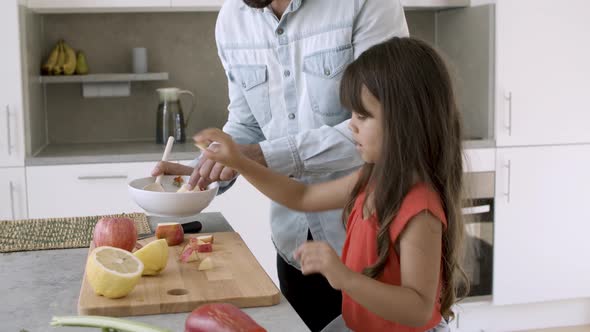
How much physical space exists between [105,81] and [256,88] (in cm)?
166

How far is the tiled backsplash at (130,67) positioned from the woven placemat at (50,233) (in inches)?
69.7

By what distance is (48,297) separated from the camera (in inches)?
54.1

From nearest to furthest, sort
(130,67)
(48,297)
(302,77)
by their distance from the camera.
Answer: (48,297), (302,77), (130,67)

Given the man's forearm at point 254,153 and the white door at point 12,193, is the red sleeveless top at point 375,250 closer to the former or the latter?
the man's forearm at point 254,153

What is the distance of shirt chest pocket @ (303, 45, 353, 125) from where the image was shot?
6.01ft

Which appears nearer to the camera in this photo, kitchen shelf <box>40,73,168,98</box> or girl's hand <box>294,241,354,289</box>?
girl's hand <box>294,241,354,289</box>

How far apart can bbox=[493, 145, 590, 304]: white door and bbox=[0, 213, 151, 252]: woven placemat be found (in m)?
1.89

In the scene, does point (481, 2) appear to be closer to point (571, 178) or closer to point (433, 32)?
point (433, 32)

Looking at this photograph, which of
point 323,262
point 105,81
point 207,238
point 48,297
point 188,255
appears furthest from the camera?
point 105,81

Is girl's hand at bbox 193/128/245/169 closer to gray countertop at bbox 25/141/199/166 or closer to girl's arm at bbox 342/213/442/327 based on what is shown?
girl's arm at bbox 342/213/442/327

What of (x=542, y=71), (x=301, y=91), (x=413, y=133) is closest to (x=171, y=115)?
(x=542, y=71)

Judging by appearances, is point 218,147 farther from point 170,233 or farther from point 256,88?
point 256,88

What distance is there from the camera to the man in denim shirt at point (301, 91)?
177 centimetres

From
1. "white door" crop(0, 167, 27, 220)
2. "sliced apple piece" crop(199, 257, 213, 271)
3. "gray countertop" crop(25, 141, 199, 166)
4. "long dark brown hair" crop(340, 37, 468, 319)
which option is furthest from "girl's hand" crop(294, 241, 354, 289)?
"white door" crop(0, 167, 27, 220)
